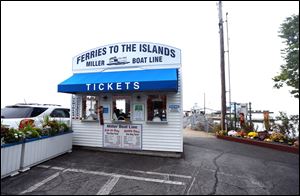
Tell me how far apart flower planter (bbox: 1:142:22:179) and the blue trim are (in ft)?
9.28

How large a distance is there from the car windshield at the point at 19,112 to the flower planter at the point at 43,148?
171 centimetres

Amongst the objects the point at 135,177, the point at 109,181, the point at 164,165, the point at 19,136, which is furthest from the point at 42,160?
the point at 164,165

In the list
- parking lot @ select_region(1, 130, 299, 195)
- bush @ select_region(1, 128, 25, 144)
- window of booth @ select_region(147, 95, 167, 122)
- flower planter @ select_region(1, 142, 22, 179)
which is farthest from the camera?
window of booth @ select_region(147, 95, 167, 122)

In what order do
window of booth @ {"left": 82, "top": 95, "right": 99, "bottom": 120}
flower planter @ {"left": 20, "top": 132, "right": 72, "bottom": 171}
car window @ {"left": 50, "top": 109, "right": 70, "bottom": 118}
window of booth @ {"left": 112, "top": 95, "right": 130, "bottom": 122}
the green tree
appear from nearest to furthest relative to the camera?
the green tree, flower planter @ {"left": 20, "top": 132, "right": 72, "bottom": 171}, window of booth @ {"left": 112, "top": 95, "right": 130, "bottom": 122}, window of booth @ {"left": 82, "top": 95, "right": 99, "bottom": 120}, car window @ {"left": 50, "top": 109, "right": 70, "bottom": 118}

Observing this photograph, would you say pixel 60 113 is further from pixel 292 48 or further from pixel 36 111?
pixel 292 48

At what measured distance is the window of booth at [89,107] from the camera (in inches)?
340

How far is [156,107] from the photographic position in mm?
Answer: 7973

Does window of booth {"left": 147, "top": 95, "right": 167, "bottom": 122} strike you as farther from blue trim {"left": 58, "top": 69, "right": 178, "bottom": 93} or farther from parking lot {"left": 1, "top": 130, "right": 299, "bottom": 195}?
parking lot {"left": 1, "top": 130, "right": 299, "bottom": 195}

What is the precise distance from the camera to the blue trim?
22.7 ft

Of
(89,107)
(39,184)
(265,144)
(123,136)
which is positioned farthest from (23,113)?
(265,144)

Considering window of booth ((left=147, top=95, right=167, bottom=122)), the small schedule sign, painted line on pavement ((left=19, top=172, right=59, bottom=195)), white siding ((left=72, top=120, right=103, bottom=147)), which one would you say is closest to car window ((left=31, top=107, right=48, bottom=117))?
white siding ((left=72, top=120, right=103, bottom=147))

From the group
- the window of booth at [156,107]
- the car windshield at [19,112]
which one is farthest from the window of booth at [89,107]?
the window of booth at [156,107]

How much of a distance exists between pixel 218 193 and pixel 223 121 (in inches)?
368

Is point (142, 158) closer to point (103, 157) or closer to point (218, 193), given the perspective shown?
point (103, 157)
